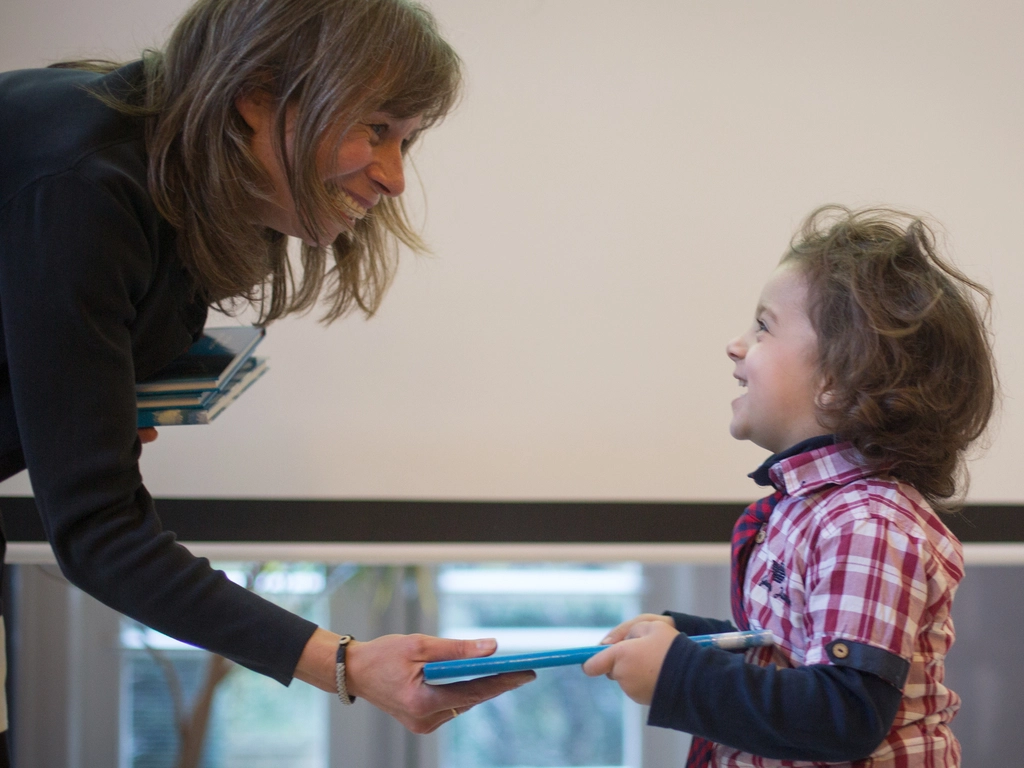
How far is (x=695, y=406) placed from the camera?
1.50 m

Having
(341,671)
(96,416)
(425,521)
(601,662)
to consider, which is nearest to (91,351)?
(96,416)

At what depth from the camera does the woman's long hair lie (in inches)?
31.1

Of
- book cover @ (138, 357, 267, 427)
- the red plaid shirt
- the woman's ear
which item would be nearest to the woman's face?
the woman's ear

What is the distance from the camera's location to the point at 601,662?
727mm

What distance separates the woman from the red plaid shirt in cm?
27

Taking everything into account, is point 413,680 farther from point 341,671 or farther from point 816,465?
point 816,465

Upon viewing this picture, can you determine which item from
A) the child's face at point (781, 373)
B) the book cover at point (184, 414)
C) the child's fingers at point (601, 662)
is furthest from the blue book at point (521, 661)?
the book cover at point (184, 414)

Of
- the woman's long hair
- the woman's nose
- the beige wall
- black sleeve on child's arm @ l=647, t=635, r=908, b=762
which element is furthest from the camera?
the beige wall

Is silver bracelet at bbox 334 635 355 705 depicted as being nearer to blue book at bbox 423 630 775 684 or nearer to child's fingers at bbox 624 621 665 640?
blue book at bbox 423 630 775 684

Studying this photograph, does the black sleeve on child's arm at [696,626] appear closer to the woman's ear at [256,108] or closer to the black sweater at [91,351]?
the black sweater at [91,351]

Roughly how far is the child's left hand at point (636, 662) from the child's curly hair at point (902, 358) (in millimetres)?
268

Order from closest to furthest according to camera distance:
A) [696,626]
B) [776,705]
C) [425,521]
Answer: [776,705], [696,626], [425,521]

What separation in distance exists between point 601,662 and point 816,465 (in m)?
0.28

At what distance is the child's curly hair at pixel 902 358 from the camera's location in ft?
2.60
